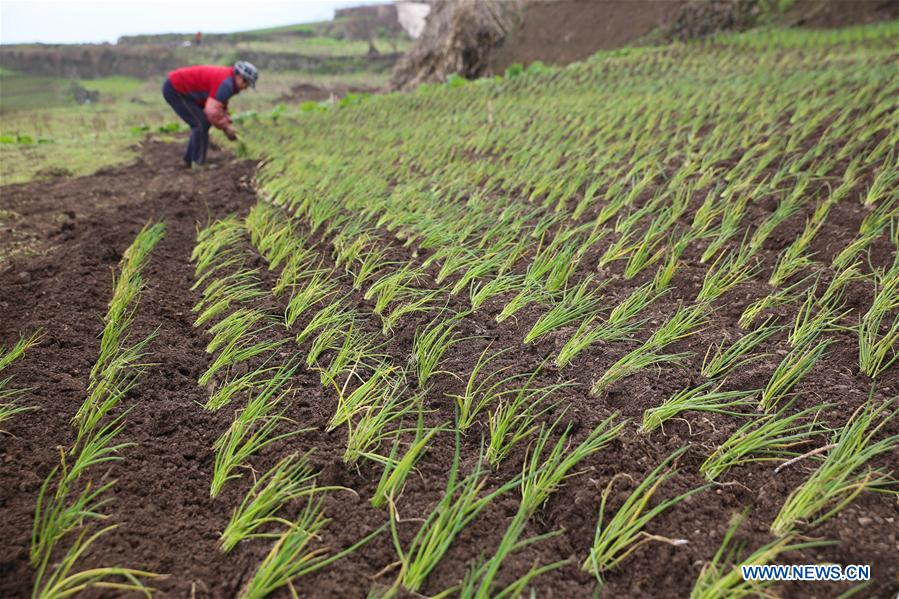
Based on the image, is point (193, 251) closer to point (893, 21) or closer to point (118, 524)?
point (118, 524)

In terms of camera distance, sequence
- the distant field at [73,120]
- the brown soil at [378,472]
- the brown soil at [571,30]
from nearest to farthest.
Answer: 1. the brown soil at [378,472]
2. the distant field at [73,120]
3. the brown soil at [571,30]

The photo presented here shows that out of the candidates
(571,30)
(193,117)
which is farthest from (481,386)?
(571,30)

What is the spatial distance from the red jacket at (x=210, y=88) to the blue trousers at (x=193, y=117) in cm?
7

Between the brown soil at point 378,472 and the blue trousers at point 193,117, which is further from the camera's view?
the blue trousers at point 193,117

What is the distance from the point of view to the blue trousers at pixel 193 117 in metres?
5.72

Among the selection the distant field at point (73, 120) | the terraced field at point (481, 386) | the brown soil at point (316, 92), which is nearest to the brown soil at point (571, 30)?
the brown soil at point (316, 92)

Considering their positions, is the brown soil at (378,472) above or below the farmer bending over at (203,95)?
below

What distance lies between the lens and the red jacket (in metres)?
5.46

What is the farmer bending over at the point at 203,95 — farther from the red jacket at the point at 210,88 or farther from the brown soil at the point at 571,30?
the brown soil at the point at 571,30

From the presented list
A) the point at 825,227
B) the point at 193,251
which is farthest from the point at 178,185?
the point at 825,227

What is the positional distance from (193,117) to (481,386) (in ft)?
17.9

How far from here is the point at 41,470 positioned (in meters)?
1.46

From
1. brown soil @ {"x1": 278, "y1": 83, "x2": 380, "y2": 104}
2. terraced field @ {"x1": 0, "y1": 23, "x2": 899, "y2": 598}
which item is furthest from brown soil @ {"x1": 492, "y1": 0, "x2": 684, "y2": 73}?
terraced field @ {"x1": 0, "y1": 23, "x2": 899, "y2": 598}

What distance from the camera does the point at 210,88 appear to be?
5.68 m
